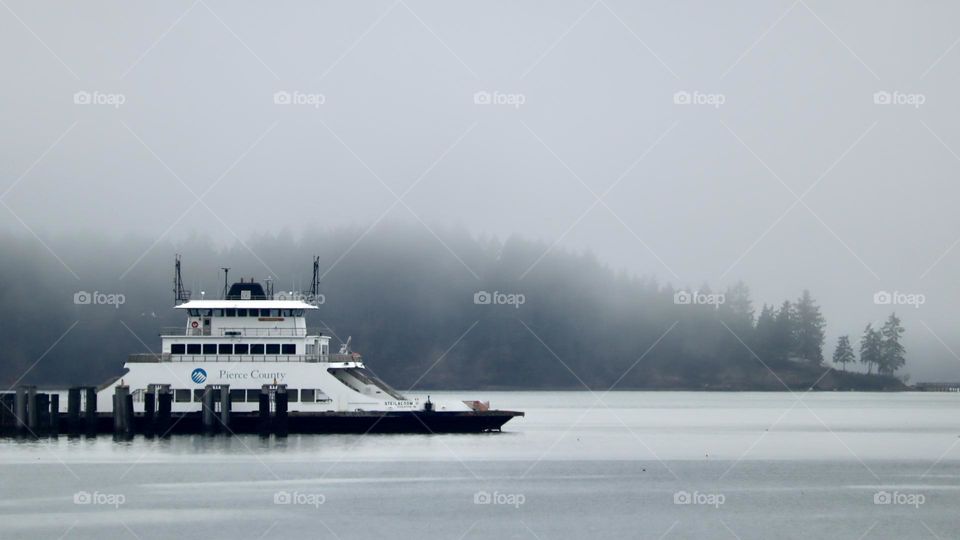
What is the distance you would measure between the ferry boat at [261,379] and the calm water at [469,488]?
3.92 feet

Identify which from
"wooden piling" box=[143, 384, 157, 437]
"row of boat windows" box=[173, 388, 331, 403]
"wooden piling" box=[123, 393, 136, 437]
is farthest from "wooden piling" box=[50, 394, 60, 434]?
"row of boat windows" box=[173, 388, 331, 403]

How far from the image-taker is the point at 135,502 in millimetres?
47844

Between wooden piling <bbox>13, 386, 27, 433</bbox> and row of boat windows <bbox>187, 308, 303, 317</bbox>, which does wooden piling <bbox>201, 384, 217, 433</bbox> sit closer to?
row of boat windows <bbox>187, 308, 303, 317</bbox>

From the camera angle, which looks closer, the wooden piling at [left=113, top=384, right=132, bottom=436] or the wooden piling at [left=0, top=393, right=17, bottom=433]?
the wooden piling at [left=113, top=384, right=132, bottom=436]

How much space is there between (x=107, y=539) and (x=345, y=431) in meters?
24.2

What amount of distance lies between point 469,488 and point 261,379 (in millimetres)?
16013

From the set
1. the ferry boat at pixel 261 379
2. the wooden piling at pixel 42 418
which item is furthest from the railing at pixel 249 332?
the wooden piling at pixel 42 418

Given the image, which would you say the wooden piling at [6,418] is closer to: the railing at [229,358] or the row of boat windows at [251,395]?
the railing at [229,358]

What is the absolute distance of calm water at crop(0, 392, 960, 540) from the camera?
143 ft

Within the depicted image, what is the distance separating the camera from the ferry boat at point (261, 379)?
64812 millimetres

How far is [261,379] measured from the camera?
6500 centimetres

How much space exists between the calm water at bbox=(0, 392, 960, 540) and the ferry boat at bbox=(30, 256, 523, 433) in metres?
1.20

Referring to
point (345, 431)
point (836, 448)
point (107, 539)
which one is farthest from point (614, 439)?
point (107, 539)

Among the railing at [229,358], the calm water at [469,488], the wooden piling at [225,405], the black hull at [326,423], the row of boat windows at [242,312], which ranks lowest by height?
the calm water at [469,488]
